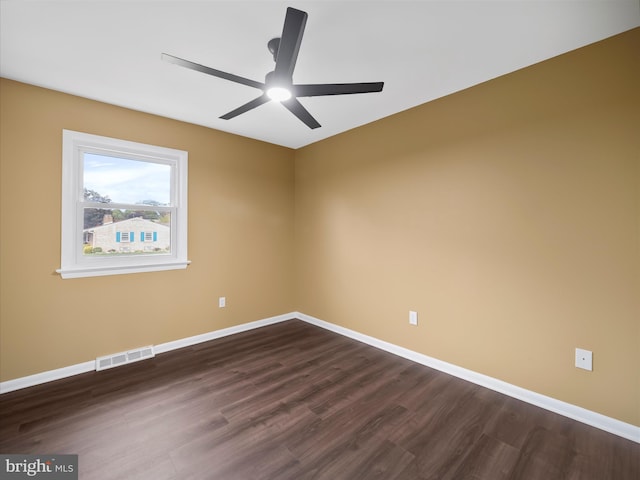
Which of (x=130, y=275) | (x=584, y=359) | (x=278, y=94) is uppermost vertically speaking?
(x=278, y=94)

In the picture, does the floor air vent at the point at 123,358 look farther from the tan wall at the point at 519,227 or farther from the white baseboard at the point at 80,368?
the tan wall at the point at 519,227

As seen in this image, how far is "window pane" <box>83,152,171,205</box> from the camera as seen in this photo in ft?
8.85

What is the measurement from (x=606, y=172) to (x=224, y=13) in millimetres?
2568

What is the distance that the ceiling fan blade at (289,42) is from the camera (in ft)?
4.17

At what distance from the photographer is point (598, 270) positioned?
1871mm

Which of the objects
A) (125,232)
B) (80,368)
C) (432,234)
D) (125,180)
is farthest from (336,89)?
(80,368)

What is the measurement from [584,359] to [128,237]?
399cm

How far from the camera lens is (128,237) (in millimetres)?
2918

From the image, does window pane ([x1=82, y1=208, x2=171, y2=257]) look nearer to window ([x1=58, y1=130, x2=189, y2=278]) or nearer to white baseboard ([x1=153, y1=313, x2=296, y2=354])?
window ([x1=58, y1=130, x2=189, y2=278])

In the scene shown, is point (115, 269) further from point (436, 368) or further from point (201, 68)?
point (436, 368)

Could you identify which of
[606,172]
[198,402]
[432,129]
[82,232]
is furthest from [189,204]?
[606,172]

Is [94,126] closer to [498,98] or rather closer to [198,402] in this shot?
[198,402]

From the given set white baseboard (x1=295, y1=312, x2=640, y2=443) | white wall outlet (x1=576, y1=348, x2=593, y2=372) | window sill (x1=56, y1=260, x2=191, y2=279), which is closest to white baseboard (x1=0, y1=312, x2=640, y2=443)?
white baseboard (x1=295, y1=312, x2=640, y2=443)

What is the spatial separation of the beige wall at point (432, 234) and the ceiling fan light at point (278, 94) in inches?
61.5
